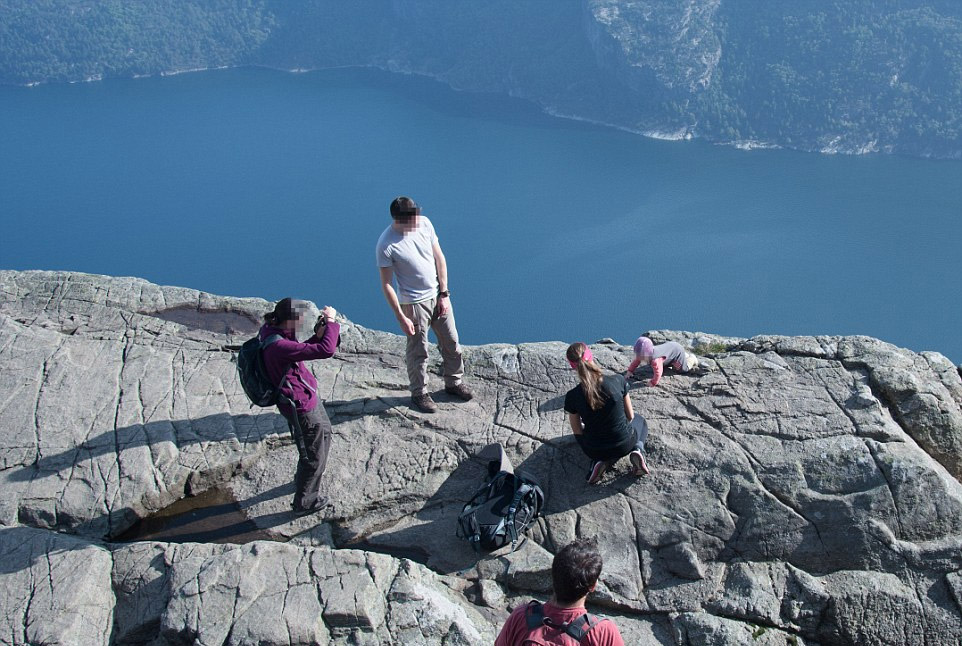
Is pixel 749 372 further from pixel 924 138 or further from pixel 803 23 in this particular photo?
pixel 803 23

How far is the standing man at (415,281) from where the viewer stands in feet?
21.2

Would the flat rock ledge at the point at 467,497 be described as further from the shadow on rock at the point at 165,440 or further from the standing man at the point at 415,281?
the standing man at the point at 415,281

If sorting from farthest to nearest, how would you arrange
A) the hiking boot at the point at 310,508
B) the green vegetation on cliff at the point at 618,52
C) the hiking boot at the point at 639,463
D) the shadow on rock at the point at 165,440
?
the green vegetation on cliff at the point at 618,52 < the shadow on rock at the point at 165,440 < the hiking boot at the point at 310,508 < the hiking boot at the point at 639,463

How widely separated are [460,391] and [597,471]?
1846 millimetres

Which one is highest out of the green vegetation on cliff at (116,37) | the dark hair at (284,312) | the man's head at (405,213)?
the green vegetation on cliff at (116,37)

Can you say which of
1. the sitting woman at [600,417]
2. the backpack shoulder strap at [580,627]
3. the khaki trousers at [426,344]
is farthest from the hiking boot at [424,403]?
the backpack shoulder strap at [580,627]

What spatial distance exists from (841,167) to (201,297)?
4178 centimetres

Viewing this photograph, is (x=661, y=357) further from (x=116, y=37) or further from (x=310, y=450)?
(x=116, y=37)

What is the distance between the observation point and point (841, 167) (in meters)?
42.2

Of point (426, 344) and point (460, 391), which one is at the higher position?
point (426, 344)

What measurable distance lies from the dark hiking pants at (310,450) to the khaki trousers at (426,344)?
49.1 inches

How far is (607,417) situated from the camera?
19.6 feet

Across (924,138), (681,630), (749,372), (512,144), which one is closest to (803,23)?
(924,138)

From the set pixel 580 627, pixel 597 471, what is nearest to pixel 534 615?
pixel 580 627
